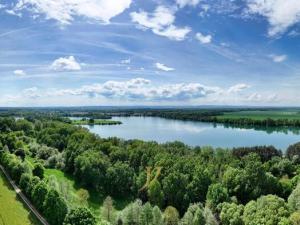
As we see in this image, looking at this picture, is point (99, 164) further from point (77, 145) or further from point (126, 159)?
point (77, 145)

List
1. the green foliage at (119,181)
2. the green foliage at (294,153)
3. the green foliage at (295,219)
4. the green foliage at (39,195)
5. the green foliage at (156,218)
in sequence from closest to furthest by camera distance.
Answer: the green foliage at (295,219) < the green foliage at (156,218) < the green foliage at (39,195) < the green foliage at (119,181) < the green foliage at (294,153)

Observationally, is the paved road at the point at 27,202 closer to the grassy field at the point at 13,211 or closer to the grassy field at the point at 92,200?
the grassy field at the point at 13,211

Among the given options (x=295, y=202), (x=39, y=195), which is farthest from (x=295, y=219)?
(x=39, y=195)

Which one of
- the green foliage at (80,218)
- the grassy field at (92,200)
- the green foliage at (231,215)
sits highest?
the green foliage at (80,218)

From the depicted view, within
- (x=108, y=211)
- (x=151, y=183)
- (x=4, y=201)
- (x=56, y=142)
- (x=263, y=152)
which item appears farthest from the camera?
(x=56, y=142)

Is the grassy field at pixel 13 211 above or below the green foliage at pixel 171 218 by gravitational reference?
below

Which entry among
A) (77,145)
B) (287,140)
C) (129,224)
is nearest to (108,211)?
(129,224)

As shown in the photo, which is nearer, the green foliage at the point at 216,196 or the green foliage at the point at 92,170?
the green foliage at the point at 216,196

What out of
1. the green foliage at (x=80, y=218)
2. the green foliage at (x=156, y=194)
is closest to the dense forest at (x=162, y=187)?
the green foliage at (x=80, y=218)
